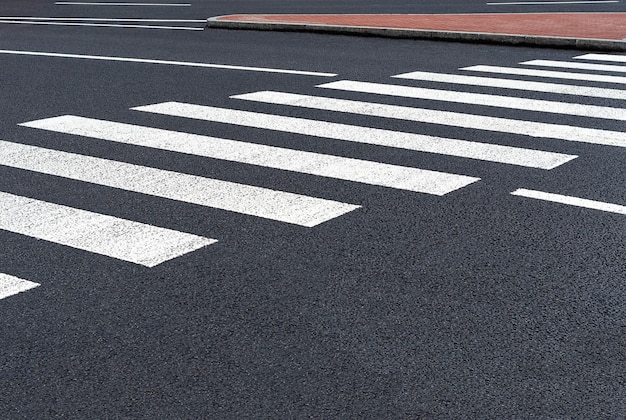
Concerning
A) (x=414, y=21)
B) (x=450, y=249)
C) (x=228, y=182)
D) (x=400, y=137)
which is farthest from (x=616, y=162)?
(x=414, y=21)

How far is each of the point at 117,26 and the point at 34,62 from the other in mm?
4828

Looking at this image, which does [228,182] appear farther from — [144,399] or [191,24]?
[191,24]

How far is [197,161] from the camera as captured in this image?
24.0ft

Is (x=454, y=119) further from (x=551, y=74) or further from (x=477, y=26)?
(x=477, y=26)

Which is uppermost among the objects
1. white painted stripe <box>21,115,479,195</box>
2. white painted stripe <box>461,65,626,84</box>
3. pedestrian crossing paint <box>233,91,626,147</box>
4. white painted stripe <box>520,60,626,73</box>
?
white painted stripe <box>21,115,479,195</box>

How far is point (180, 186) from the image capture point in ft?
21.8

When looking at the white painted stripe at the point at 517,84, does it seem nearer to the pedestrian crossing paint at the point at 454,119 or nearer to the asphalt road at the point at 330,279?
the asphalt road at the point at 330,279

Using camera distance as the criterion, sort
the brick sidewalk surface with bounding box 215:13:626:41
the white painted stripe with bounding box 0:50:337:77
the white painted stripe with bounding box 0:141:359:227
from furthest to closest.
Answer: the brick sidewalk surface with bounding box 215:13:626:41 → the white painted stripe with bounding box 0:50:337:77 → the white painted stripe with bounding box 0:141:359:227

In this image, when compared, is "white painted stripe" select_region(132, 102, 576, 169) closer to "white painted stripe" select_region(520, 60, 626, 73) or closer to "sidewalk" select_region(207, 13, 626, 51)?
"white painted stripe" select_region(520, 60, 626, 73)

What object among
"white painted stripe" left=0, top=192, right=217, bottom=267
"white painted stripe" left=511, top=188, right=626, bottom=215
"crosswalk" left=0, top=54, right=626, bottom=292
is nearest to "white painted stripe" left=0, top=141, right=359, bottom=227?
"crosswalk" left=0, top=54, right=626, bottom=292

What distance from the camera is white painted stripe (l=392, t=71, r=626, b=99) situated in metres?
10.0

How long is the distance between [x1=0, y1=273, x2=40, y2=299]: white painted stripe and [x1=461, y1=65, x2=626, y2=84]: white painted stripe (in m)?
7.52

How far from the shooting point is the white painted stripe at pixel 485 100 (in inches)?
355

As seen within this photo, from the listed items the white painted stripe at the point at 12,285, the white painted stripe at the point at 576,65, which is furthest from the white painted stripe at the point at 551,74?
the white painted stripe at the point at 12,285
